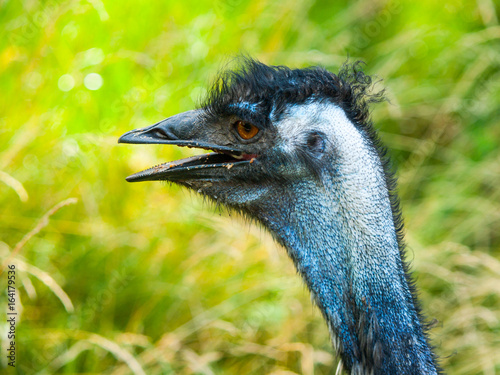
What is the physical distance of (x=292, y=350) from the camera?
302cm

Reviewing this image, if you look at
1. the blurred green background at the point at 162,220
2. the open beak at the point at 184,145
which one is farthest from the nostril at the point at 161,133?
the blurred green background at the point at 162,220

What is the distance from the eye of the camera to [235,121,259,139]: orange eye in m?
2.01

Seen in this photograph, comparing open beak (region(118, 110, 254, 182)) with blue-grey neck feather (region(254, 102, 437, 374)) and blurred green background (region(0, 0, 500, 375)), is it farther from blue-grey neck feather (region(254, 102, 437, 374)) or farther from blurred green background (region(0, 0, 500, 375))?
blurred green background (region(0, 0, 500, 375))

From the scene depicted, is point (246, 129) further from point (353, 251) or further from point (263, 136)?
point (353, 251)

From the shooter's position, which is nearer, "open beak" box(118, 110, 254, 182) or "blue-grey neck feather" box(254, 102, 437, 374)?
"blue-grey neck feather" box(254, 102, 437, 374)

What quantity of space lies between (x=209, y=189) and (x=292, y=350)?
4.16 ft

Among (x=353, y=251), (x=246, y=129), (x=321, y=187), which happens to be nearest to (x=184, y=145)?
(x=246, y=129)

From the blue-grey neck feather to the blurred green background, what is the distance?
880mm

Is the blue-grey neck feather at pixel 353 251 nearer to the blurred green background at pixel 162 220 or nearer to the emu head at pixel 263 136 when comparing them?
the emu head at pixel 263 136

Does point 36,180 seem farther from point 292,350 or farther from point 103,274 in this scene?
point 292,350

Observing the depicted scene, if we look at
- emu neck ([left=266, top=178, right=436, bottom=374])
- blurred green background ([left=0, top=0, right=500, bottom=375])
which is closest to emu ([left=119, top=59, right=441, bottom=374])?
emu neck ([left=266, top=178, right=436, bottom=374])

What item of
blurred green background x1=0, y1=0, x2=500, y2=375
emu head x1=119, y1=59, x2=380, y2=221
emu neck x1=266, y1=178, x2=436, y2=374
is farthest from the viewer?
blurred green background x1=0, y1=0, x2=500, y2=375

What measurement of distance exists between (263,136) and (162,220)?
1.46 m

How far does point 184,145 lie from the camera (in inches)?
78.7
